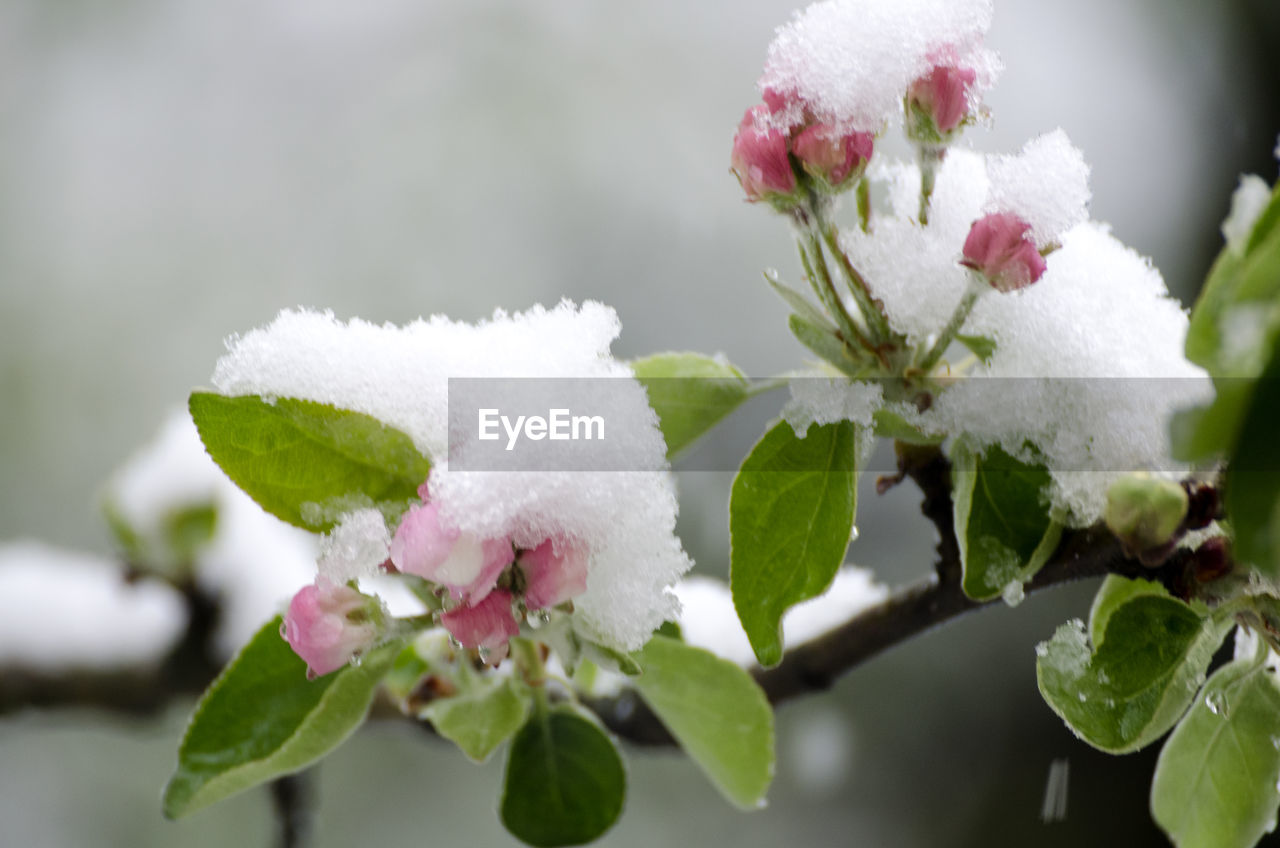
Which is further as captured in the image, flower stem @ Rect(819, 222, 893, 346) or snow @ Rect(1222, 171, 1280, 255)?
flower stem @ Rect(819, 222, 893, 346)

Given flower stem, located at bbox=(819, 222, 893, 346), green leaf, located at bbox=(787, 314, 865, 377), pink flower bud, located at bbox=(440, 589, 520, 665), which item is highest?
flower stem, located at bbox=(819, 222, 893, 346)

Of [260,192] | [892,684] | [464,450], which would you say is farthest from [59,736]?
[464,450]

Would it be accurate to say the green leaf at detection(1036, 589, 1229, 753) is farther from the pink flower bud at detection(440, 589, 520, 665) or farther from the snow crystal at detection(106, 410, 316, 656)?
the snow crystal at detection(106, 410, 316, 656)

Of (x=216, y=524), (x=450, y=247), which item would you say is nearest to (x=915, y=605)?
(x=216, y=524)

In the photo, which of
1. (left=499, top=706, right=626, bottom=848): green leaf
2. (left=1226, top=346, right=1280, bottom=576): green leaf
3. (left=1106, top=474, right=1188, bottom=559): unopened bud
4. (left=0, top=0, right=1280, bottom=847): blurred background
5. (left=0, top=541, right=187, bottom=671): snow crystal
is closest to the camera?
(left=1226, top=346, right=1280, bottom=576): green leaf

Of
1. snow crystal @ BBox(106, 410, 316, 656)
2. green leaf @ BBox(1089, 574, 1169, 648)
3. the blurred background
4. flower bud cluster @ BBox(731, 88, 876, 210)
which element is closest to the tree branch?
green leaf @ BBox(1089, 574, 1169, 648)

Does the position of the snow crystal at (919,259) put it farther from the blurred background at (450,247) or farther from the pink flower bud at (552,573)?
the blurred background at (450,247)
